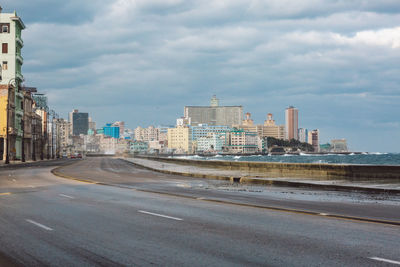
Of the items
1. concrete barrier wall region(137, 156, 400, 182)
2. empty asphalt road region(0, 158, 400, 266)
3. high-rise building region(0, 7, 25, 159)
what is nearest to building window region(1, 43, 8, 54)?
high-rise building region(0, 7, 25, 159)

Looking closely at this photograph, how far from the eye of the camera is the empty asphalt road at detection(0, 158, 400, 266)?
8086mm

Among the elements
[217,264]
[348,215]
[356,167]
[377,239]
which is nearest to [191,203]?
[348,215]

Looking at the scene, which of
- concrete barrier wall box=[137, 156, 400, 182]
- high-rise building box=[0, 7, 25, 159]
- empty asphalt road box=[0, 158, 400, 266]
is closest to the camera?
empty asphalt road box=[0, 158, 400, 266]

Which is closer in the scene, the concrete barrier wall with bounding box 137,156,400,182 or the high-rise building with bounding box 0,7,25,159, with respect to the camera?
the concrete barrier wall with bounding box 137,156,400,182

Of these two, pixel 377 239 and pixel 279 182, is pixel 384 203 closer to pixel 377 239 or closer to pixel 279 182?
pixel 377 239

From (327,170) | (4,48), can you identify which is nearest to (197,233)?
(327,170)

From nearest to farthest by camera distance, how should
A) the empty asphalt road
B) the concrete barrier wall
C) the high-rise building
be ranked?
the empty asphalt road < the concrete barrier wall < the high-rise building

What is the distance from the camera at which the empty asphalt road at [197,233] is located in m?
8.09

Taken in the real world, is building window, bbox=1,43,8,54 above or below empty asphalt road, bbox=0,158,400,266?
above

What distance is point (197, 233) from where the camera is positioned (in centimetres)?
1059

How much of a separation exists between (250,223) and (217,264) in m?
4.60

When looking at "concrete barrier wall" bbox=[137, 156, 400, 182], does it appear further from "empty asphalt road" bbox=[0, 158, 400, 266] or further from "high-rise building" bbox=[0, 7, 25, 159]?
"high-rise building" bbox=[0, 7, 25, 159]

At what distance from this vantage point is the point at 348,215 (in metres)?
13.7

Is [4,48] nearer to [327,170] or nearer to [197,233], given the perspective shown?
[327,170]
